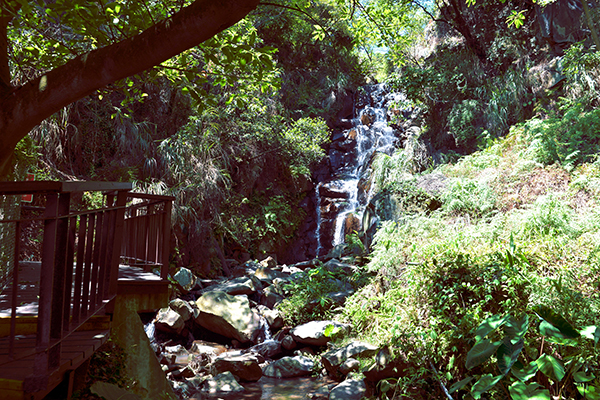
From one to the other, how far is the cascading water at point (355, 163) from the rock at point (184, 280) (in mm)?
5525

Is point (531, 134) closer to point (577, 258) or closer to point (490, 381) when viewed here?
point (577, 258)

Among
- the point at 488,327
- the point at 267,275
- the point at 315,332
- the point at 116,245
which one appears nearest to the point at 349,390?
the point at 315,332

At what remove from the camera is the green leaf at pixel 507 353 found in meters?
3.37

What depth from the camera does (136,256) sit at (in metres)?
5.49

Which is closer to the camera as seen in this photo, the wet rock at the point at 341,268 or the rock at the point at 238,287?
the rock at the point at 238,287

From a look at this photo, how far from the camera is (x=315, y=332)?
717 cm

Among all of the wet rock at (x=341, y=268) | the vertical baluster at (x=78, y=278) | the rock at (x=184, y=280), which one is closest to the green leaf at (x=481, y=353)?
the vertical baluster at (x=78, y=278)

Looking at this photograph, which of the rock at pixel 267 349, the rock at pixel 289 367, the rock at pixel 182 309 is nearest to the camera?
the rock at pixel 289 367

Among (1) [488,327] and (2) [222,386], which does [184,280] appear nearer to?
(2) [222,386]

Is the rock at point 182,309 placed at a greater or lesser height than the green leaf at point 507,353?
lesser

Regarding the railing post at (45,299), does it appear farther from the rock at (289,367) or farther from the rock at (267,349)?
the rock at (267,349)

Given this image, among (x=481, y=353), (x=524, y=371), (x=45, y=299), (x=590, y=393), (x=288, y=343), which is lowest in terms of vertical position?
(x=288, y=343)

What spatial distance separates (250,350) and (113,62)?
19.1 ft

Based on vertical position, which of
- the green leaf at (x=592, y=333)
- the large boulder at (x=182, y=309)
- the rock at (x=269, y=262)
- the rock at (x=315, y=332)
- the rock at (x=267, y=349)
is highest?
the green leaf at (x=592, y=333)
